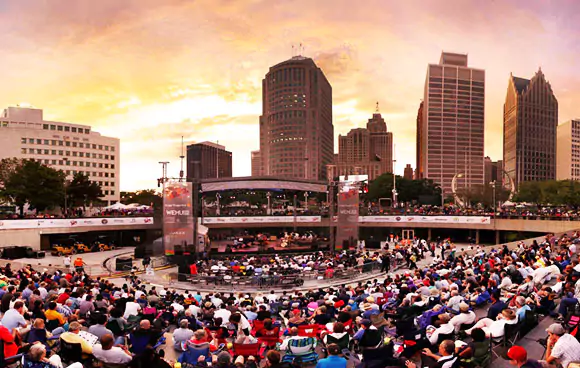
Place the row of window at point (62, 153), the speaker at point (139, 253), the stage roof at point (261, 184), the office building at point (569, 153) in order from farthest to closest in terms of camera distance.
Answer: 1. the office building at point (569, 153)
2. the row of window at point (62, 153)
3. the stage roof at point (261, 184)
4. the speaker at point (139, 253)

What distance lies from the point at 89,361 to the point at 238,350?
2720 millimetres

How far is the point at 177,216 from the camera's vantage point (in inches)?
1166

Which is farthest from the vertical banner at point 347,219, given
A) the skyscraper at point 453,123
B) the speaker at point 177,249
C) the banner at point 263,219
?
the skyscraper at point 453,123

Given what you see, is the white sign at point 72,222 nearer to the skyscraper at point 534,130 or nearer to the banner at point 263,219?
the banner at point 263,219

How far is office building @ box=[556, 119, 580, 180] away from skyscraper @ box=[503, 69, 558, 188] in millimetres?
3259

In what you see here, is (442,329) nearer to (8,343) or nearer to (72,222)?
(8,343)

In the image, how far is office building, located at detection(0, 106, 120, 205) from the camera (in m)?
91.1

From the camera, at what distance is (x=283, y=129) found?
177m

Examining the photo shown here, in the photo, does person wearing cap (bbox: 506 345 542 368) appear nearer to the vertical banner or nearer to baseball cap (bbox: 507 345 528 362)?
baseball cap (bbox: 507 345 528 362)

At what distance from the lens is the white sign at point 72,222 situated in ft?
119

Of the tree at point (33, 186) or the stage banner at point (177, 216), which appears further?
the tree at point (33, 186)

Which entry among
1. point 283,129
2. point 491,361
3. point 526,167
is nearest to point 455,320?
point 491,361

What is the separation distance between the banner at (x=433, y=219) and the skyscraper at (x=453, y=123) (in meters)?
130

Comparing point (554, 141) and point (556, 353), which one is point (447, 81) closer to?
point (554, 141)
